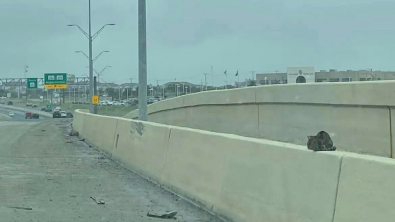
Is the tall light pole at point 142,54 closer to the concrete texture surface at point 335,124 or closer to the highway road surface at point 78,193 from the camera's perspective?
the highway road surface at point 78,193

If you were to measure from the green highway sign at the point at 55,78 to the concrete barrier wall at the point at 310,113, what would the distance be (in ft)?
197

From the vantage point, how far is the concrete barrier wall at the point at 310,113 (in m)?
13.7

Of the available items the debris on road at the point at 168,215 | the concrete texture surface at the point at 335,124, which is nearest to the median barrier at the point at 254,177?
the debris on road at the point at 168,215

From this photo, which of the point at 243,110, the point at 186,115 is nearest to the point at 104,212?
the point at 243,110

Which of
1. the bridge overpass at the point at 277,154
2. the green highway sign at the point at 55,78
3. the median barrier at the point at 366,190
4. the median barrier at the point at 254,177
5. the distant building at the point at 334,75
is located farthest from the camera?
the green highway sign at the point at 55,78

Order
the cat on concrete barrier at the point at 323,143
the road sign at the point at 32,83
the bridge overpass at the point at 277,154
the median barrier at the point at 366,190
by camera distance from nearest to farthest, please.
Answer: the median barrier at the point at 366,190 → the bridge overpass at the point at 277,154 → the cat on concrete barrier at the point at 323,143 → the road sign at the point at 32,83

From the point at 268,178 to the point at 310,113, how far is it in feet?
31.4

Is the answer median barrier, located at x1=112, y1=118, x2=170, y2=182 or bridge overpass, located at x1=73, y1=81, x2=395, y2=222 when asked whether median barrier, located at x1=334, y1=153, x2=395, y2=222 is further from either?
median barrier, located at x1=112, y1=118, x2=170, y2=182

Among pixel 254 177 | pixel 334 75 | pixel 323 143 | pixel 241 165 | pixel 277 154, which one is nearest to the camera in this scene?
pixel 323 143

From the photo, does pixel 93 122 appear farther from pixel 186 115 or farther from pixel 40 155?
pixel 186 115

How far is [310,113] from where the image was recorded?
16.9 metres

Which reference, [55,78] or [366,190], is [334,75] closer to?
[366,190]

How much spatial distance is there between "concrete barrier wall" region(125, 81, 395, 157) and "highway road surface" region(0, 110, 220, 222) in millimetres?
5163

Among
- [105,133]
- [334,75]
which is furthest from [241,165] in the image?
[334,75]
